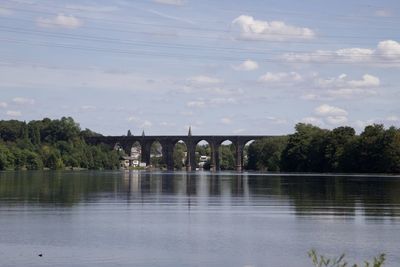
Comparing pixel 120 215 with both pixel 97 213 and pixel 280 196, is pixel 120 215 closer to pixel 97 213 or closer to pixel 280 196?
pixel 97 213

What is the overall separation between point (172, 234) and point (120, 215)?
9.97 meters

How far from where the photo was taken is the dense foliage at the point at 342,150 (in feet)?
445

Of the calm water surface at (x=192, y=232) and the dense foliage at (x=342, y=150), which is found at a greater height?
the dense foliage at (x=342, y=150)

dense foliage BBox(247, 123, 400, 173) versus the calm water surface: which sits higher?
dense foliage BBox(247, 123, 400, 173)

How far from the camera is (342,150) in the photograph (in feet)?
473

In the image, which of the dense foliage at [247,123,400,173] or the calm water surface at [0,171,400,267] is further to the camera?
the dense foliage at [247,123,400,173]

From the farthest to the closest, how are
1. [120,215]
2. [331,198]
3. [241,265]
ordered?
[331,198], [120,215], [241,265]

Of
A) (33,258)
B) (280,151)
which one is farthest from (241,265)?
(280,151)

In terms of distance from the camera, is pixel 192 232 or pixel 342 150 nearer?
pixel 192 232

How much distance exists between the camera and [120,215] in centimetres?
4281

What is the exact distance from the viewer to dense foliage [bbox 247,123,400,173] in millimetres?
135500

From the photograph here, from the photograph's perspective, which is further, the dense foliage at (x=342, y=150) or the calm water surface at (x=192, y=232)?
the dense foliage at (x=342, y=150)

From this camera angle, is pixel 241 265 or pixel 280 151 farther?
pixel 280 151

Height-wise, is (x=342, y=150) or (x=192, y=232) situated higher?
(x=342, y=150)
